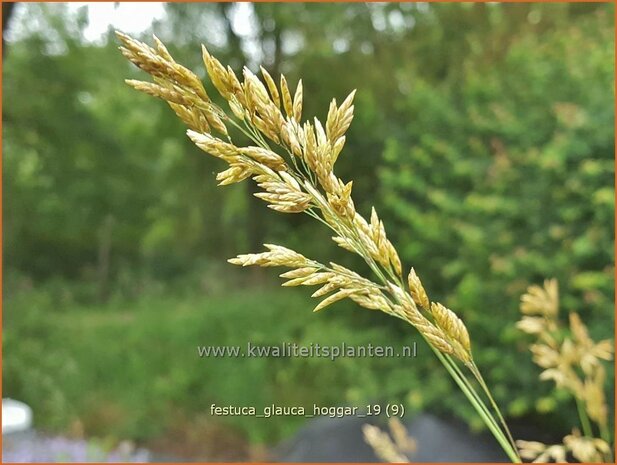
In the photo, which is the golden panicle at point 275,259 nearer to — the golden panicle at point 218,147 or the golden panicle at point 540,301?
the golden panicle at point 218,147

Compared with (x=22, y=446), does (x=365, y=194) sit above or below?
above

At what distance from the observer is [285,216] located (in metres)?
5.74

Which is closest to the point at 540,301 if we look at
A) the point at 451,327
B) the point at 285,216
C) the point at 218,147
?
the point at 451,327

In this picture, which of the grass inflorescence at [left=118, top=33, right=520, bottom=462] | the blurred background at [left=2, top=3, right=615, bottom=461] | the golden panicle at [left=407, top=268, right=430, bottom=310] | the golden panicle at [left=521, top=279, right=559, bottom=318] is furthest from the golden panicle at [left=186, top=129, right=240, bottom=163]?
the blurred background at [left=2, top=3, right=615, bottom=461]

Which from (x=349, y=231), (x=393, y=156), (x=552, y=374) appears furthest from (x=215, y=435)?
(x=349, y=231)

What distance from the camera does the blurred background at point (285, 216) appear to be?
12.3ft

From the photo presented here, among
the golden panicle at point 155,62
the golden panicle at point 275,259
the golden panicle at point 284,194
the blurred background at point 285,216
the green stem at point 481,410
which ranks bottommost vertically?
the green stem at point 481,410

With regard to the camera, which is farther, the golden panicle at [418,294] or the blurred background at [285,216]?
the blurred background at [285,216]

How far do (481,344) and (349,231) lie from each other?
366cm

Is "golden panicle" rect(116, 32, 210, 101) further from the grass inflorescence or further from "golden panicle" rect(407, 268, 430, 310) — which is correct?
"golden panicle" rect(407, 268, 430, 310)

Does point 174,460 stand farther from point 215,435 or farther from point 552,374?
point 552,374

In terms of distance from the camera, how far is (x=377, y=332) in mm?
4617

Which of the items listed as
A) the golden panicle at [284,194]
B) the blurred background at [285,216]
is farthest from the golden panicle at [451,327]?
the blurred background at [285,216]

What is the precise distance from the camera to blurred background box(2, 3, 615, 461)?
3738 mm
